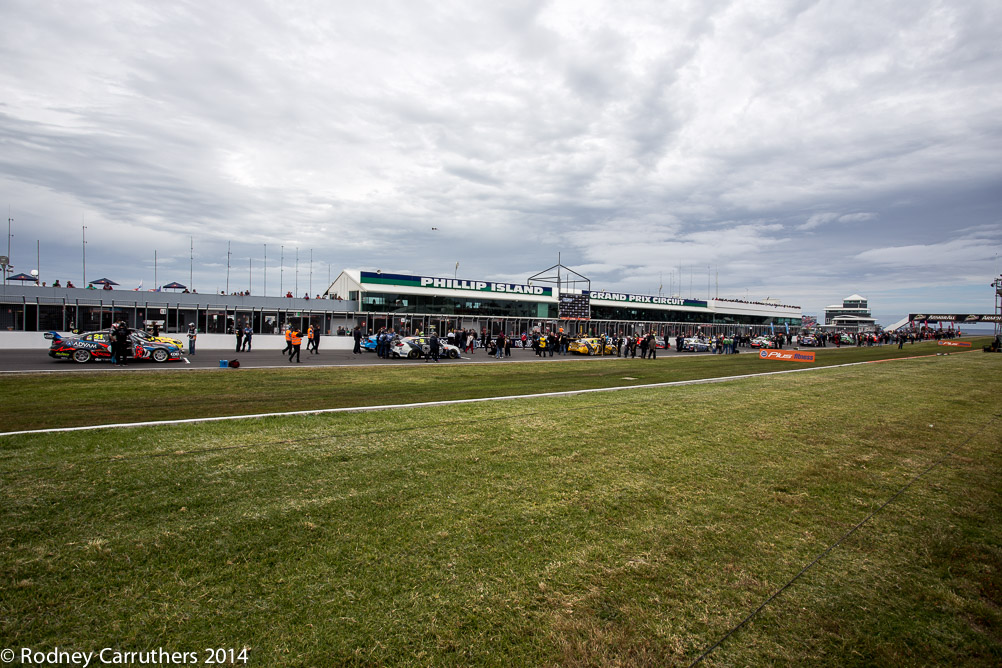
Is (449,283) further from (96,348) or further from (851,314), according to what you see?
(851,314)

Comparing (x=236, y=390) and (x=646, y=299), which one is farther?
(x=646, y=299)

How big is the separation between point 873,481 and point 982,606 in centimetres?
289

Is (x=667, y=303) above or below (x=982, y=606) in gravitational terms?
above

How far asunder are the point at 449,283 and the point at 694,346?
28061 mm

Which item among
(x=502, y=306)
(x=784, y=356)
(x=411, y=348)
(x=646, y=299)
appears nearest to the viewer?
(x=411, y=348)

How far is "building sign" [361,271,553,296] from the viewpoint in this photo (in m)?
51.1

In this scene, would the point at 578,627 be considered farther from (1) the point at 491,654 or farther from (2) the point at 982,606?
(2) the point at 982,606

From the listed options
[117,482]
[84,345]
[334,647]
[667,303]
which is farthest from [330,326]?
[667,303]

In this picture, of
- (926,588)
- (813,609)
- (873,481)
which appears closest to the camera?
(813,609)

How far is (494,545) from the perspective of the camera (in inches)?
153

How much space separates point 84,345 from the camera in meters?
18.5

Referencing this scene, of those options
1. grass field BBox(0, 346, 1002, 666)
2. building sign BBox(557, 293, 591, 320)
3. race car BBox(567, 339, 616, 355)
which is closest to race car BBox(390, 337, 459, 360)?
race car BBox(567, 339, 616, 355)
